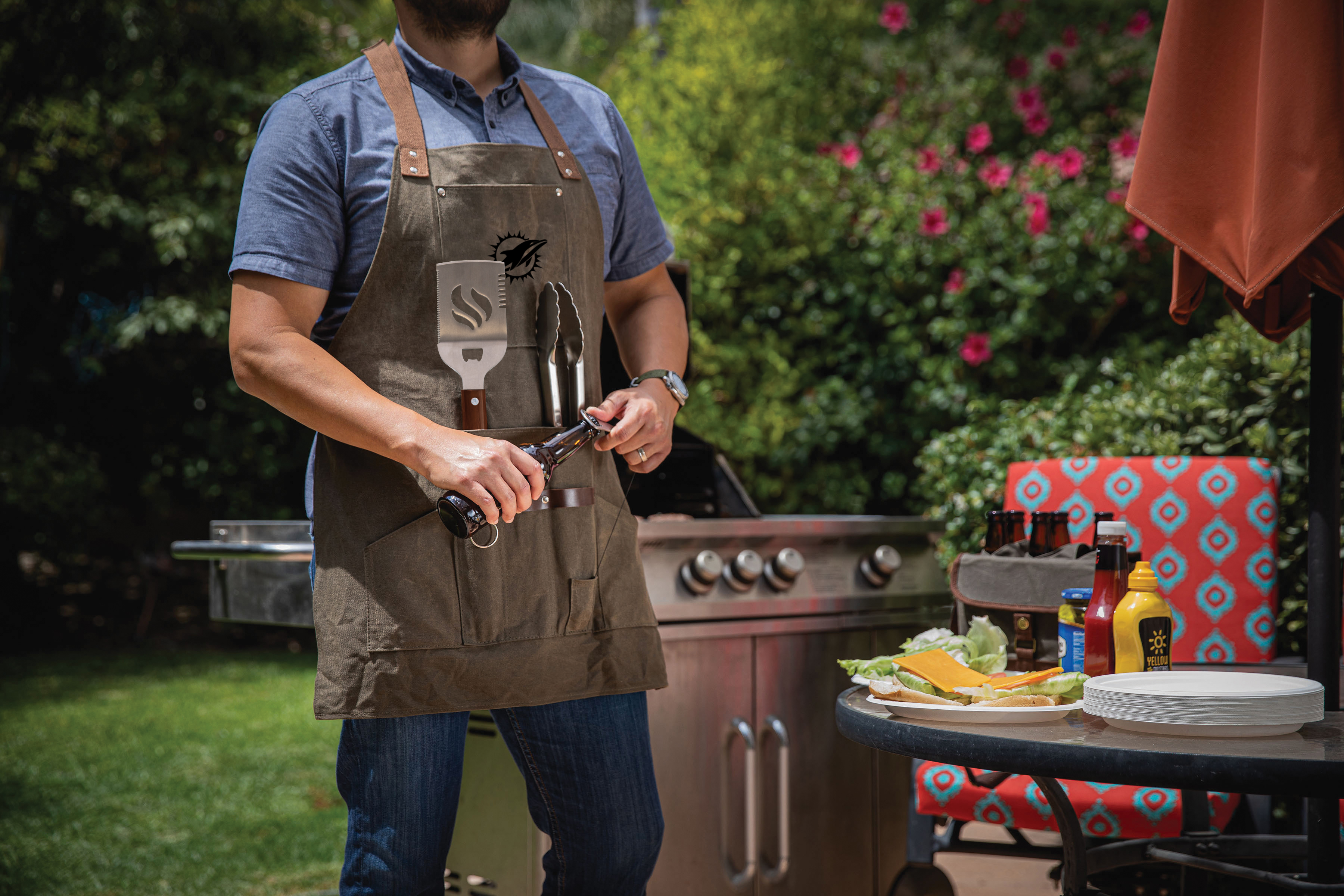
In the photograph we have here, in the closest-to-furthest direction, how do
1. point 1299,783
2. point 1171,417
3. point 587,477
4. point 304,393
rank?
1. point 1299,783
2. point 304,393
3. point 587,477
4. point 1171,417

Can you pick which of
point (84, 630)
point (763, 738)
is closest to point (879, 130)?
point (763, 738)

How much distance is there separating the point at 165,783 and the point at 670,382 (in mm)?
4260

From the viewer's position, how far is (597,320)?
5.83 ft

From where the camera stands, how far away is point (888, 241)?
4.70 metres

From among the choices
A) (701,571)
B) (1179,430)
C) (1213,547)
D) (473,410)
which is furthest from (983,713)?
(1179,430)

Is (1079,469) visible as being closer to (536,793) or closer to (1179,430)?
(1179,430)

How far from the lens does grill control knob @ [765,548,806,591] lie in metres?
2.64

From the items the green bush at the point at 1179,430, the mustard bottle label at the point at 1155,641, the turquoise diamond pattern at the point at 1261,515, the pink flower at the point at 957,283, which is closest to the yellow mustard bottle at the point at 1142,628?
the mustard bottle label at the point at 1155,641

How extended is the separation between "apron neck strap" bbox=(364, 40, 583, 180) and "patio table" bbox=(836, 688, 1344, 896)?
92 cm

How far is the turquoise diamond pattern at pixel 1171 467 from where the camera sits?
8.22ft

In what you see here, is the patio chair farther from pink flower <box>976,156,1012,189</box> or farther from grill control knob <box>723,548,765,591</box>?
pink flower <box>976,156,1012,189</box>

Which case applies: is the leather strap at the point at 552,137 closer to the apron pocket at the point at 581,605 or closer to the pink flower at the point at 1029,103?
the apron pocket at the point at 581,605

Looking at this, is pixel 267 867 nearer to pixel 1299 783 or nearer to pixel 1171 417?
pixel 1171 417

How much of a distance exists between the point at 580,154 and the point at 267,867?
3.08 meters
